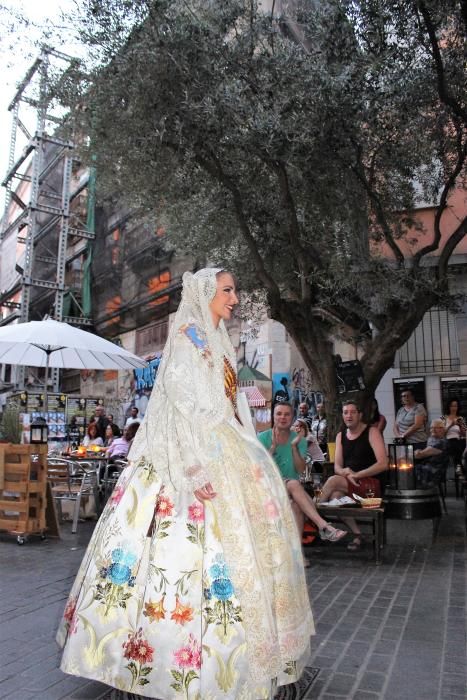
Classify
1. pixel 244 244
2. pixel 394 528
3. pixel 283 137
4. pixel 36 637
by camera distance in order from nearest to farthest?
pixel 36 637 → pixel 394 528 → pixel 283 137 → pixel 244 244

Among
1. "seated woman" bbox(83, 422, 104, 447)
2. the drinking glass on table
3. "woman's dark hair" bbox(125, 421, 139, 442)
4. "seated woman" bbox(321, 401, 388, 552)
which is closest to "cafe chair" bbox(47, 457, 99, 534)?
"woman's dark hair" bbox(125, 421, 139, 442)

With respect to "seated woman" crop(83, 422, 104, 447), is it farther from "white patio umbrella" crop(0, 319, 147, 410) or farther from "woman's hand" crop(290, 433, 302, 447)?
"woman's hand" crop(290, 433, 302, 447)

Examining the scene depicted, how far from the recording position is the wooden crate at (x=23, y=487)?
6.36m

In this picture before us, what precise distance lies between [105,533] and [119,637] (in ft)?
1.37

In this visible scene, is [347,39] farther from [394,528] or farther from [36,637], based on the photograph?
[36,637]

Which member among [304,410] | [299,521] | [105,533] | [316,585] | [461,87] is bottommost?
[316,585]

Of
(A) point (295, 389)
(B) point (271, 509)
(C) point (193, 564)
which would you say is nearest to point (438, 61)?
(B) point (271, 509)

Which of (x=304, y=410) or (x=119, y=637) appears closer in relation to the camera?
(x=119, y=637)

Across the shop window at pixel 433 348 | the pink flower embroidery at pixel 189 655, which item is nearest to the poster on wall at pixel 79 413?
the shop window at pixel 433 348

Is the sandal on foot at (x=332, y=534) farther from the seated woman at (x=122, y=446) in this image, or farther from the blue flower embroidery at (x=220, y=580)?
the seated woman at (x=122, y=446)

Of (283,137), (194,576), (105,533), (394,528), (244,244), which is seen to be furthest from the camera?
(244,244)

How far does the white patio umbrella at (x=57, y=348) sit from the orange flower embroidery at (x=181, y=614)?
17.8 ft

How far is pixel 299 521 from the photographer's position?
17.6ft

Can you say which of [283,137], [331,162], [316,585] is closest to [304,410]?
[331,162]
